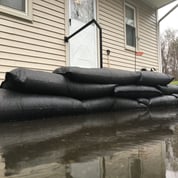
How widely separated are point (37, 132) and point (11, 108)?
1.65ft

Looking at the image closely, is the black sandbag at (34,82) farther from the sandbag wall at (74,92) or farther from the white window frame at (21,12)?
the white window frame at (21,12)

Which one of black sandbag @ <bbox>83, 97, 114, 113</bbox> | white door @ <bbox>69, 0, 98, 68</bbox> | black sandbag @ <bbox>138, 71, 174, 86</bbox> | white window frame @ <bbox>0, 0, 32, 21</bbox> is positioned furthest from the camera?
white door @ <bbox>69, 0, 98, 68</bbox>

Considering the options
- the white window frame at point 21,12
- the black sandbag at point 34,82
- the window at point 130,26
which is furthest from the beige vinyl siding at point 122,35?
the black sandbag at point 34,82

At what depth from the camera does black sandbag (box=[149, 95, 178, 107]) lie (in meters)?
4.82

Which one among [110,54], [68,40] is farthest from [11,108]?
[110,54]

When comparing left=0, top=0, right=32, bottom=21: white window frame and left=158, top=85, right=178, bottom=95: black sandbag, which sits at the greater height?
left=0, top=0, right=32, bottom=21: white window frame

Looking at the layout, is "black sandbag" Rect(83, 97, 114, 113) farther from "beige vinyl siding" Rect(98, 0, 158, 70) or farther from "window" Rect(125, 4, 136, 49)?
"window" Rect(125, 4, 136, 49)

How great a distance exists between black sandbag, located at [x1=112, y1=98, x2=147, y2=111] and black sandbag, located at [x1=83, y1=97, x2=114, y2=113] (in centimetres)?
11

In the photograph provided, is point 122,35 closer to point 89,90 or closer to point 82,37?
point 82,37

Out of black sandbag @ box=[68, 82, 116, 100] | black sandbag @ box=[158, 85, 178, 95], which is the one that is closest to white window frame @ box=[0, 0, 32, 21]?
→ black sandbag @ box=[68, 82, 116, 100]

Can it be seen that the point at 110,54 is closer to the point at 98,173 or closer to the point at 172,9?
the point at 172,9

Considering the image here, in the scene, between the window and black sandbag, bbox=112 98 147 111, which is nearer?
black sandbag, bbox=112 98 147 111

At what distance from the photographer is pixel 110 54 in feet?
20.2

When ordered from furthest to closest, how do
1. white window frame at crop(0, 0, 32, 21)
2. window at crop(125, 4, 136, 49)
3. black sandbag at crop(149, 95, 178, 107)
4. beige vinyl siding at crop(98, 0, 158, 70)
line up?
window at crop(125, 4, 136, 49) → beige vinyl siding at crop(98, 0, 158, 70) → black sandbag at crop(149, 95, 178, 107) → white window frame at crop(0, 0, 32, 21)
